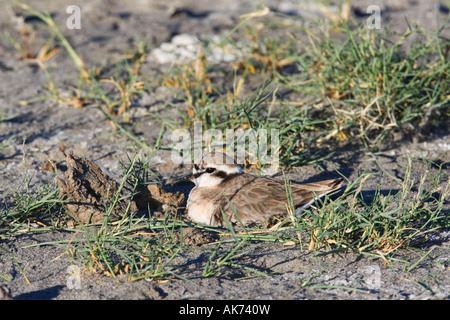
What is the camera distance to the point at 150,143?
18.5 ft

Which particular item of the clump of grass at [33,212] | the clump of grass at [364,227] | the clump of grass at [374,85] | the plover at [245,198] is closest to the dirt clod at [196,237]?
the plover at [245,198]

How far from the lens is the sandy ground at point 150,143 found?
361 centimetres

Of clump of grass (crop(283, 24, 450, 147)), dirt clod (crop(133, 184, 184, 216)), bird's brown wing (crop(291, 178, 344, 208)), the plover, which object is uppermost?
clump of grass (crop(283, 24, 450, 147))

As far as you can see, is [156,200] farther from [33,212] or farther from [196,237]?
[33,212]

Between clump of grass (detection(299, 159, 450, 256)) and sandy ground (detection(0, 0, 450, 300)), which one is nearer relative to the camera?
sandy ground (detection(0, 0, 450, 300))

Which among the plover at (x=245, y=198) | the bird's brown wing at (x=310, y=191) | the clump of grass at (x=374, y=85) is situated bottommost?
the plover at (x=245, y=198)

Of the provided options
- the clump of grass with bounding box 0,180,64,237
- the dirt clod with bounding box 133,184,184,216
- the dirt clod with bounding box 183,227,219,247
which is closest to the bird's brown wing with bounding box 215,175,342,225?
the dirt clod with bounding box 183,227,219,247

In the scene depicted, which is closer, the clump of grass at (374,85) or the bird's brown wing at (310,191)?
the bird's brown wing at (310,191)

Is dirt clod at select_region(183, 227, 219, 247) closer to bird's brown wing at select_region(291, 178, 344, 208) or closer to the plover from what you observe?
the plover

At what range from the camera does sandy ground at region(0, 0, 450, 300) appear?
3.61 meters

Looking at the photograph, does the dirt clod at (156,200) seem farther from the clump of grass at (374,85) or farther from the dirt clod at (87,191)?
the clump of grass at (374,85)

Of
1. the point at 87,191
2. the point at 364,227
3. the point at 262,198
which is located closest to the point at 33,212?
the point at 87,191

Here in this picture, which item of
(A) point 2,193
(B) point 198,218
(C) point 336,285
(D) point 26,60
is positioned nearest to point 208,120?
(B) point 198,218

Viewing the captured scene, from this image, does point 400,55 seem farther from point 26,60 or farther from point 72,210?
point 26,60
